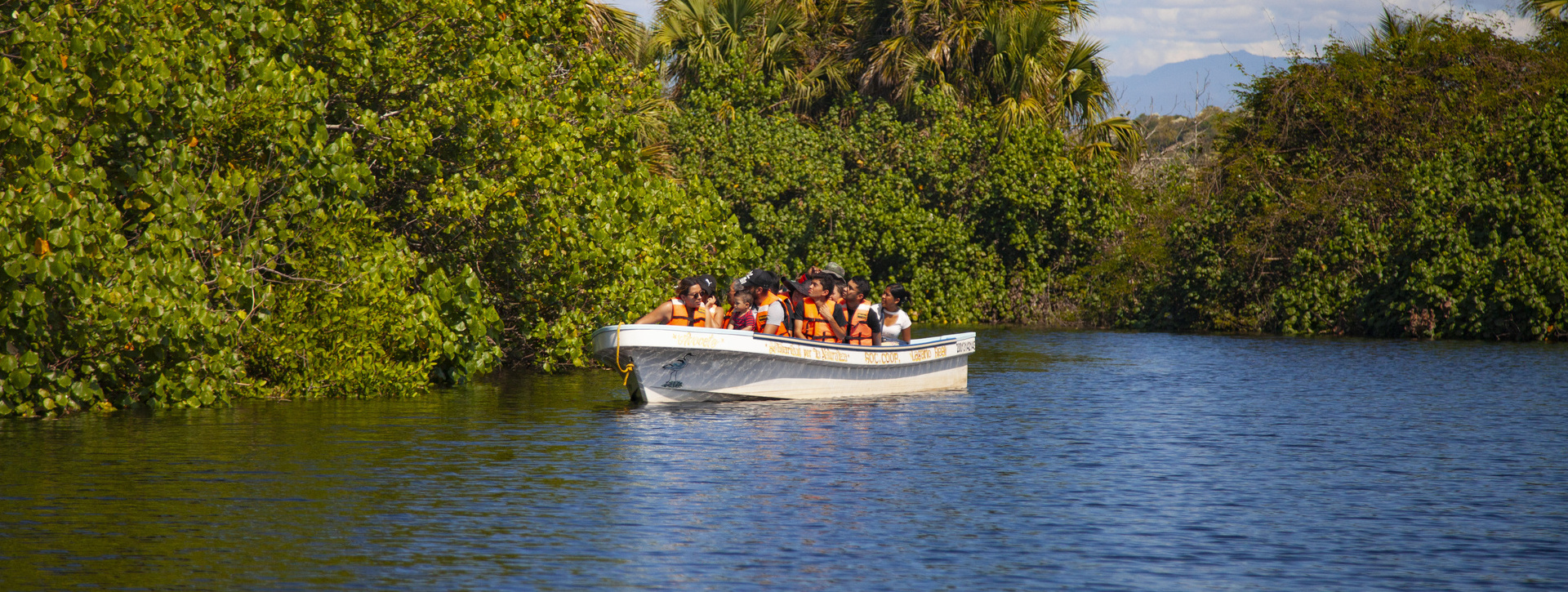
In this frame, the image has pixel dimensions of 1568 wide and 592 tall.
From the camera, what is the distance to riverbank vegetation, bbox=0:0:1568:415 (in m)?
15.0

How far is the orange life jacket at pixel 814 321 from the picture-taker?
19.1 metres

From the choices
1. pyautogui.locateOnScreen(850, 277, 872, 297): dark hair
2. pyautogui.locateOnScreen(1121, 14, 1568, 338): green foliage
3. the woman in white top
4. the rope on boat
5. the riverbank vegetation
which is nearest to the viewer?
→ the riverbank vegetation

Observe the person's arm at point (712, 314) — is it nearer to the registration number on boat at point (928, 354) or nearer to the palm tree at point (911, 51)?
the registration number on boat at point (928, 354)

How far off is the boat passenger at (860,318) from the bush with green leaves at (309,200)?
3.64 m

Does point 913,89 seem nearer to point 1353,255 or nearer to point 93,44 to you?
point 1353,255

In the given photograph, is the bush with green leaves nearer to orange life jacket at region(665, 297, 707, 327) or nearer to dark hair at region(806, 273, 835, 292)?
orange life jacket at region(665, 297, 707, 327)

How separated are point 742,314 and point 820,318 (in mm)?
990

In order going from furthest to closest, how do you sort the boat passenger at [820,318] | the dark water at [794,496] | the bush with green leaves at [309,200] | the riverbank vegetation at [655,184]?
the boat passenger at [820,318], the riverbank vegetation at [655,184], the bush with green leaves at [309,200], the dark water at [794,496]

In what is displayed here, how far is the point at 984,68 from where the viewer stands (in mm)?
41719

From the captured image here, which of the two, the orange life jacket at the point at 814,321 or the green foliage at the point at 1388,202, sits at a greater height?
the green foliage at the point at 1388,202

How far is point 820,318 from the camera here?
62.6ft

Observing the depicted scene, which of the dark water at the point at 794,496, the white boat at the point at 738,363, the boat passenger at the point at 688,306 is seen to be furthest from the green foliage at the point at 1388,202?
the boat passenger at the point at 688,306

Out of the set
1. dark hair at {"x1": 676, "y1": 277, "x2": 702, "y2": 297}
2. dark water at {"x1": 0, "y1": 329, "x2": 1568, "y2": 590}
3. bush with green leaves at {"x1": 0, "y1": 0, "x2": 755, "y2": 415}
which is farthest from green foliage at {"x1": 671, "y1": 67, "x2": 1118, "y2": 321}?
dark water at {"x1": 0, "y1": 329, "x2": 1568, "y2": 590}

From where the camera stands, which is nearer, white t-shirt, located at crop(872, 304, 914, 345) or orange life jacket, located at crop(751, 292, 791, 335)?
orange life jacket, located at crop(751, 292, 791, 335)
